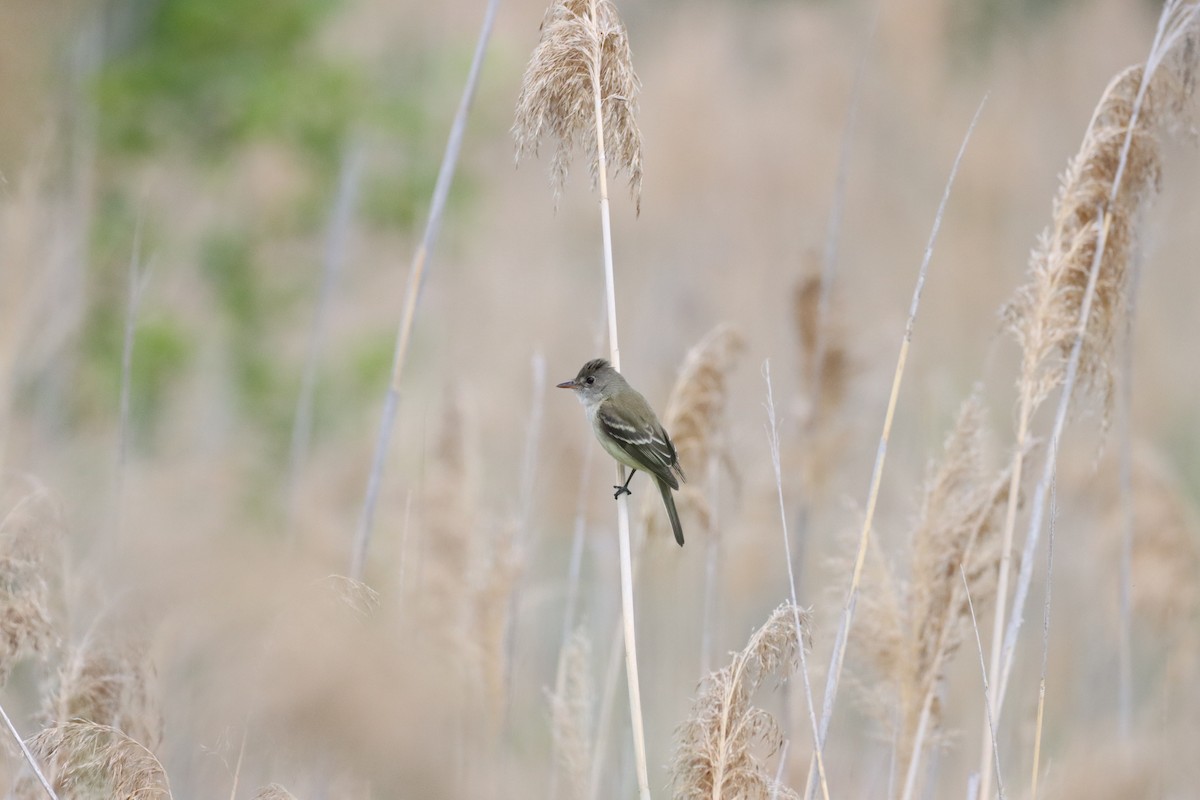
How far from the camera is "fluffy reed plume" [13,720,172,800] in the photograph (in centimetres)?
187

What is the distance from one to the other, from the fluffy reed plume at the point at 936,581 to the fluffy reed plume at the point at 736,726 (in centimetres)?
70

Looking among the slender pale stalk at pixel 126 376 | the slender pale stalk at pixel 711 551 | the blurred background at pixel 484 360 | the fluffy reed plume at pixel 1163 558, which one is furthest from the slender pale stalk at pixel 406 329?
the fluffy reed plume at pixel 1163 558

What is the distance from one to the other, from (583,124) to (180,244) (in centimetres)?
662

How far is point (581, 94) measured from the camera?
2.24 meters

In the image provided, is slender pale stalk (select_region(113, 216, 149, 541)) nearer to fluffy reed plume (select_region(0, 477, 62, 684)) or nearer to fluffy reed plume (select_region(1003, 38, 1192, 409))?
fluffy reed plume (select_region(0, 477, 62, 684))

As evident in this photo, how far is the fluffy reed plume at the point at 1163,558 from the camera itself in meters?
4.27

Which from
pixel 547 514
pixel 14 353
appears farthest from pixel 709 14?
pixel 14 353

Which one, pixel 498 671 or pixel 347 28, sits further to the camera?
pixel 347 28

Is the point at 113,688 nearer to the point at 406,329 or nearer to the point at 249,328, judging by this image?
the point at 406,329

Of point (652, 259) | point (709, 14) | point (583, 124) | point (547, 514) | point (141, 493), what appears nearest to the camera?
point (583, 124)

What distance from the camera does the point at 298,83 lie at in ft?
25.7

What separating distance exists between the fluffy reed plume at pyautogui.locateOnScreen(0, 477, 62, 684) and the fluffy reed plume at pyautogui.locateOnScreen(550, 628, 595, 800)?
121 centimetres

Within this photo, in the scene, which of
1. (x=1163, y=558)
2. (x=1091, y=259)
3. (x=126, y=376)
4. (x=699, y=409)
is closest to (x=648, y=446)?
(x=699, y=409)

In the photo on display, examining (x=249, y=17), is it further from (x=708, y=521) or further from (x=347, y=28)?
(x=708, y=521)
